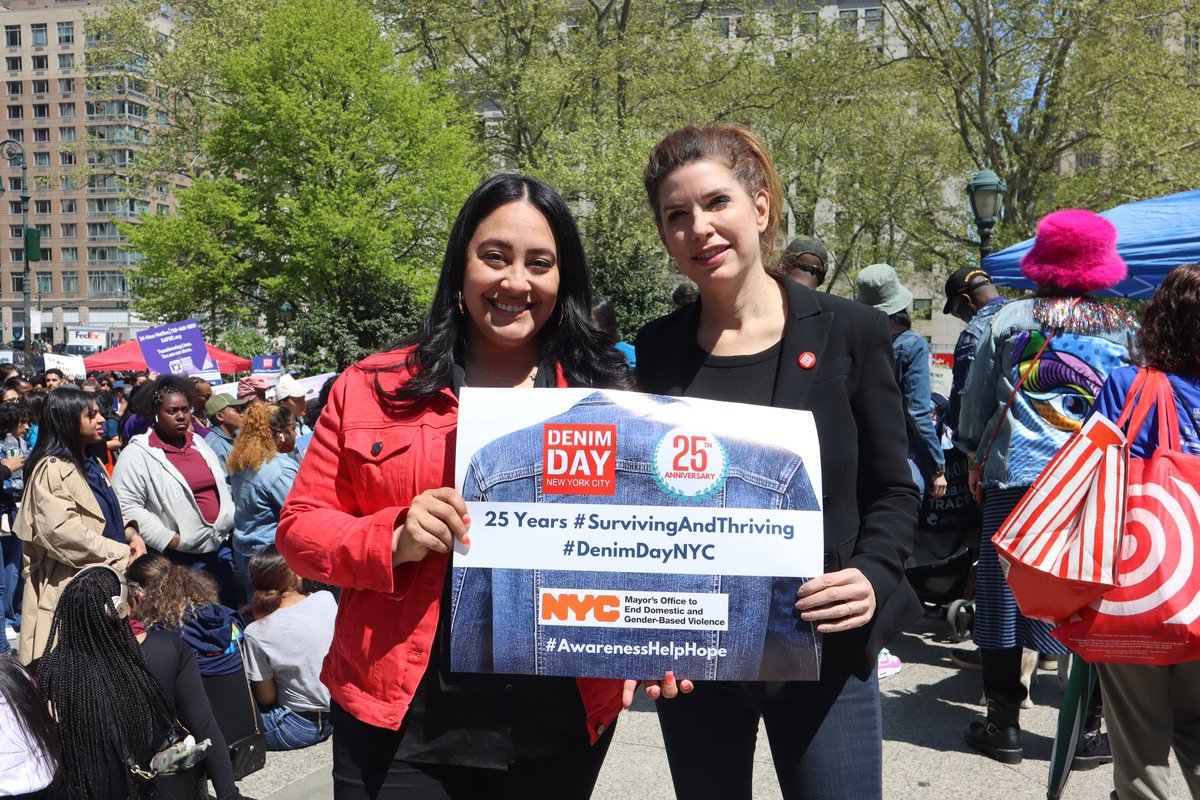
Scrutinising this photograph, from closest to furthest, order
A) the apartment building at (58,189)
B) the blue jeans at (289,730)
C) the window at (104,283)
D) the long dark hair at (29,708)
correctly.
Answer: the long dark hair at (29,708) < the blue jeans at (289,730) < the apartment building at (58,189) < the window at (104,283)

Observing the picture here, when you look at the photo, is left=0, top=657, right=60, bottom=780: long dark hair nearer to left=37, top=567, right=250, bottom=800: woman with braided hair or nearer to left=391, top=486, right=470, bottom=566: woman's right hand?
left=37, top=567, right=250, bottom=800: woman with braided hair

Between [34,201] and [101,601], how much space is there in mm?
116075

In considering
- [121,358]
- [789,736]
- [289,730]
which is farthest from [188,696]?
[121,358]

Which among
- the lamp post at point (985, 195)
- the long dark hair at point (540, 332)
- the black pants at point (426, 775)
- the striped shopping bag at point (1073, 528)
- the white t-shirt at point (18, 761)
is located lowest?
the white t-shirt at point (18, 761)

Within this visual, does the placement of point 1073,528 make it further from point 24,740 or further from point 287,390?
point 287,390

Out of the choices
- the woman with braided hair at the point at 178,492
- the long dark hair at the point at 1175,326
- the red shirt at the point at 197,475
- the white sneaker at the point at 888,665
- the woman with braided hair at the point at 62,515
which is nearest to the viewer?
the long dark hair at the point at 1175,326

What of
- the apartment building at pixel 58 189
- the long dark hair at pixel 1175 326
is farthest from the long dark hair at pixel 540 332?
the apartment building at pixel 58 189

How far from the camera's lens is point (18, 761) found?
318 cm

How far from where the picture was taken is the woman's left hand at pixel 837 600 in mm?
1899

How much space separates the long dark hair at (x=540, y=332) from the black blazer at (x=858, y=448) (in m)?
0.23

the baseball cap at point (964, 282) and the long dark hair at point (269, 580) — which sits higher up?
the baseball cap at point (964, 282)

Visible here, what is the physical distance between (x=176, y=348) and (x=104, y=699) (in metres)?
13.1

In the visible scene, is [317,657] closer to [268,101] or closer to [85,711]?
[85,711]

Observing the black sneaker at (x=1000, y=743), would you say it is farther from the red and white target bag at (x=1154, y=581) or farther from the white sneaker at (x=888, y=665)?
the red and white target bag at (x=1154, y=581)
